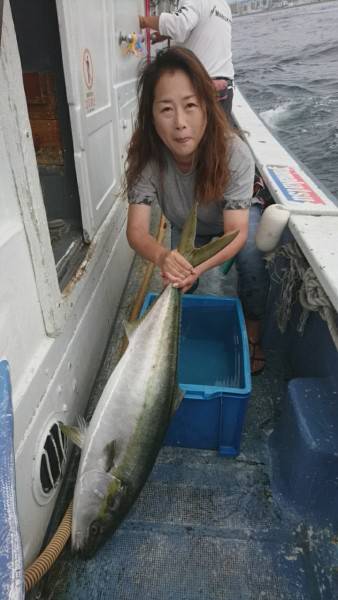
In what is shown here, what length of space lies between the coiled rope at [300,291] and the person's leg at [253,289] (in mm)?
97

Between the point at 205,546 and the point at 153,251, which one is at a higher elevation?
the point at 153,251

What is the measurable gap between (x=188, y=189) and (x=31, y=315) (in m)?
1.24

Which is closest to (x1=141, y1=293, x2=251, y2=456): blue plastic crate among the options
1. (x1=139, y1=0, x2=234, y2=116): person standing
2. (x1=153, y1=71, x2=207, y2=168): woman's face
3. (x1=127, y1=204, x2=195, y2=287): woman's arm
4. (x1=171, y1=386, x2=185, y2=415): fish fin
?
(x1=171, y1=386, x2=185, y2=415): fish fin

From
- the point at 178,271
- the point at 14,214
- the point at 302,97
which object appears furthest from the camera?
the point at 302,97

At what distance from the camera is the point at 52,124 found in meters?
2.30

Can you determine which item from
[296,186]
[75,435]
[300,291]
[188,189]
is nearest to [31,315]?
[75,435]

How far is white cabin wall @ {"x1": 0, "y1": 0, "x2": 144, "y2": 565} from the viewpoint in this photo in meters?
1.27

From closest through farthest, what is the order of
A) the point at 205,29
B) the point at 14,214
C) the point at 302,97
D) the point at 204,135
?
the point at 14,214, the point at 204,135, the point at 205,29, the point at 302,97

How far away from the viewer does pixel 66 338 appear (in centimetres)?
189

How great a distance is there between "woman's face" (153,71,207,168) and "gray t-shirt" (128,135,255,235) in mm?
250

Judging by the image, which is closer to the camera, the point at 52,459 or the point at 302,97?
the point at 52,459

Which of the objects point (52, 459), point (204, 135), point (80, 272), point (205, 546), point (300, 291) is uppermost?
point (204, 135)

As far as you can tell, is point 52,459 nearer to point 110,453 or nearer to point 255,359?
point 110,453

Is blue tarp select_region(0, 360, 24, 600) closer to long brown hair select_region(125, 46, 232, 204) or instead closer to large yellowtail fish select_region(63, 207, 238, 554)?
large yellowtail fish select_region(63, 207, 238, 554)
